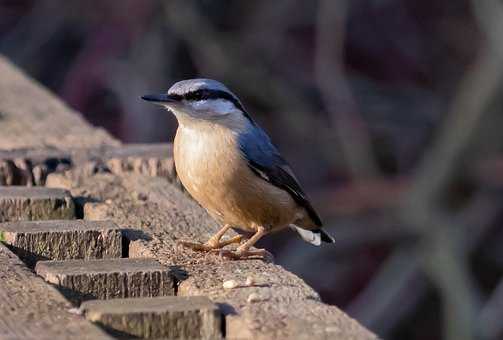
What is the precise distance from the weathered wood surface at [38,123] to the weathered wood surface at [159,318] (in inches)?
69.2

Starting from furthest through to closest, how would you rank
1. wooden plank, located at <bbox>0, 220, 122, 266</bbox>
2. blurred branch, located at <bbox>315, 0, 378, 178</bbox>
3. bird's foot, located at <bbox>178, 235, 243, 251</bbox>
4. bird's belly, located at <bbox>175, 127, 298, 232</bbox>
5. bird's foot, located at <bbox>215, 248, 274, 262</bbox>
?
blurred branch, located at <bbox>315, 0, 378, 178</bbox>
bird's belly, located at <bbox>175, 127, 298, 232</bbox>
bird's foot, located at <bbox>215, 248, 274, 262</bbox>
bird's foot, located at <bbox>178, 235, 243, 251</bbox>
wooden plank, located at <bbox>0, 220, 122, 266</bbox>

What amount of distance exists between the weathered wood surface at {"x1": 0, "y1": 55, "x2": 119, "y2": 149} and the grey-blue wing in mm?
439

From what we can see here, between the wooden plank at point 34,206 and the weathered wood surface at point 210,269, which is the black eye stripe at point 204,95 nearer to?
the weathered wood surface at point 210,269

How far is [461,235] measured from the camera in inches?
324

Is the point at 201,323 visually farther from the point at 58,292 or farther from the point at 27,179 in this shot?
the point at 27,179

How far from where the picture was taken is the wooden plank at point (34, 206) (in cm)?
335

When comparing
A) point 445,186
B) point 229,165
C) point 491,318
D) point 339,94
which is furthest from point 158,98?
point 339,94

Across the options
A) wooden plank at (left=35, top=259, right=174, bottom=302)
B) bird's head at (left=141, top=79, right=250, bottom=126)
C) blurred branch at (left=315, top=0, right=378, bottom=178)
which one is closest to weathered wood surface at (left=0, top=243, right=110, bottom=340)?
wooden plank at (left=35, top=259, right=174, bottom=302)

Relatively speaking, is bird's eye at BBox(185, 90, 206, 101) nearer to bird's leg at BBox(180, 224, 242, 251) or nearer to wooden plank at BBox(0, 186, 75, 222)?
bird's leg at BBox(180, 224, 242, 251)

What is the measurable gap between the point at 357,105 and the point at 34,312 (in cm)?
656

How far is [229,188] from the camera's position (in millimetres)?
3930

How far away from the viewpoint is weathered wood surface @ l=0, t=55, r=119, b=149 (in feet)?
13.9

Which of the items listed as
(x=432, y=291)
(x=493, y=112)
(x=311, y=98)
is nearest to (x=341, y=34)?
(x=311, y=98)

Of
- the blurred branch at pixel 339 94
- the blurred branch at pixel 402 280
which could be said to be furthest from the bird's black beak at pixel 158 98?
the blurred branch at pixel 339 94
